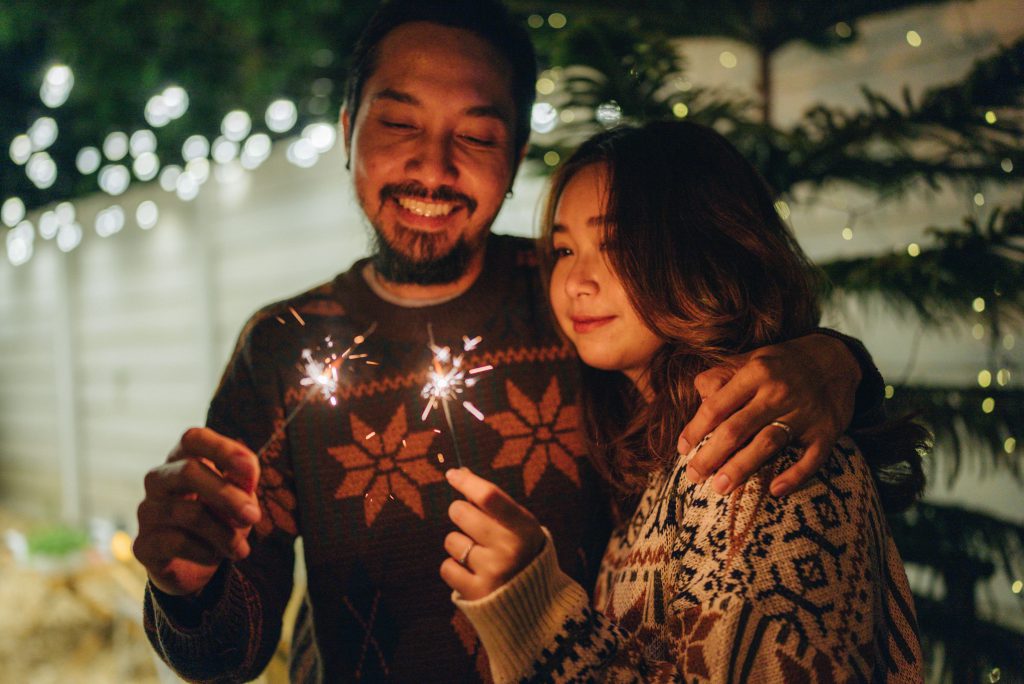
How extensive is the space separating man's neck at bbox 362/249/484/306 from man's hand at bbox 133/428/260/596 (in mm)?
659

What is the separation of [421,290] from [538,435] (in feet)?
1.50

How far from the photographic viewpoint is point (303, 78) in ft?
12.3

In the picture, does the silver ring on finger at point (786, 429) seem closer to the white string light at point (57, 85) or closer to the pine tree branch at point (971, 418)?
the pine tree branch at point (971, 418)

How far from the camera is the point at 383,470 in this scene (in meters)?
1.47

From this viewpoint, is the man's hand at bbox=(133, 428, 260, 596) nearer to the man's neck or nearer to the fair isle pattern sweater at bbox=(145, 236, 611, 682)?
the fair isle pattern sweater at bbox=(145, 236, 611, 682)

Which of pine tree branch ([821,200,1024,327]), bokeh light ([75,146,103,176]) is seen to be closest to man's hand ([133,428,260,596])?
pine tree branch ([821,200,1024,327])

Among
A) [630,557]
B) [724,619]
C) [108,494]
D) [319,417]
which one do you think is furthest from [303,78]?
[108,494]

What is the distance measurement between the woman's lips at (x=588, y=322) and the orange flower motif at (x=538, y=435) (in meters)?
0.23

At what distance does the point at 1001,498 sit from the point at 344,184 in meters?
3.71

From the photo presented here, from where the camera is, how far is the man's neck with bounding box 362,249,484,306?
62.7 inches

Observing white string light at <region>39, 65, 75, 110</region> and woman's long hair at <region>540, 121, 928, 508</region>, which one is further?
white string light at <region>39, 65, 75, 110</region>

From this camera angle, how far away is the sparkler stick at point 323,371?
1.48 metres

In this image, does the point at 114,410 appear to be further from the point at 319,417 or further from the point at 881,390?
the point at 881,390

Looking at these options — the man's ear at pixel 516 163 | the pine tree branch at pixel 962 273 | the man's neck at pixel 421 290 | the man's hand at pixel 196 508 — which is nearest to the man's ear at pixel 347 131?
the man's neck at pixel 421 290
